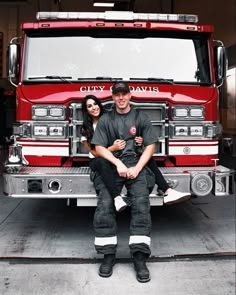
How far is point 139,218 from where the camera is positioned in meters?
4.23

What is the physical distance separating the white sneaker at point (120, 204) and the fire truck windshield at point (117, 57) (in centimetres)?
170

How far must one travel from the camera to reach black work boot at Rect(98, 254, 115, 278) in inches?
164

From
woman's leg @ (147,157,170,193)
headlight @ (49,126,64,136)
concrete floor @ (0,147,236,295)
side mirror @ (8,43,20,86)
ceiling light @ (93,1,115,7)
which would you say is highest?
ceiling light @ (93,1,115,7)

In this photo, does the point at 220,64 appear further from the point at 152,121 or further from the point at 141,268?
the point at 141,268

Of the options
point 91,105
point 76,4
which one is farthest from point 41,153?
point 76,4

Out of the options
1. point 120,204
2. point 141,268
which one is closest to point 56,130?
point 120,204

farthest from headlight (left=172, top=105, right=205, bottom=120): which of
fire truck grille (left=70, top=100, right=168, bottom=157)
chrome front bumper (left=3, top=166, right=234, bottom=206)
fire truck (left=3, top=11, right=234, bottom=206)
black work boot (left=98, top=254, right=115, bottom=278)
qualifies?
black work boot (left=98, top=254, right=115, bottom=278)

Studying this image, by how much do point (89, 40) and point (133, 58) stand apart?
59 centimetres

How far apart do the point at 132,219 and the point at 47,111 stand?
5.26 ft

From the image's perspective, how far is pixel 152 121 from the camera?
16.5ft

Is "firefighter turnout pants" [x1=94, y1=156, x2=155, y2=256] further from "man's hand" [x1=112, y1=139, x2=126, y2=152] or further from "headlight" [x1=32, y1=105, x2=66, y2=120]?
"headlight" [x1=32, y1=105, x2=66, y2=120]

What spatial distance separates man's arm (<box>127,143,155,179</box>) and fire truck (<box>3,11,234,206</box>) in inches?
18.5

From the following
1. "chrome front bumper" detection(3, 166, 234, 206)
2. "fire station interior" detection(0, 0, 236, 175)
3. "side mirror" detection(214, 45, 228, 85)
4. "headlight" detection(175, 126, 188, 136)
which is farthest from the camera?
"fire station interior" detection(0, 0, 236, 175)

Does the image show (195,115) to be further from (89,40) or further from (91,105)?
(89,40)
